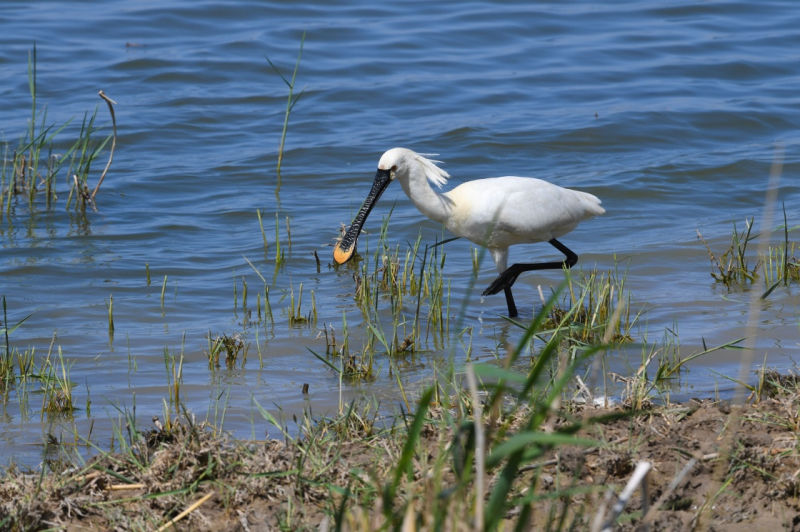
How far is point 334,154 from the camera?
11969 millimetres

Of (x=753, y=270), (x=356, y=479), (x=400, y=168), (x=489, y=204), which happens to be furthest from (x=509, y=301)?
(x=356, y=479)

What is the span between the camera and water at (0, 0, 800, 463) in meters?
6.29

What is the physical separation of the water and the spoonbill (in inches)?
24.1

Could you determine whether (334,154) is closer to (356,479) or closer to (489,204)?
(489,204)

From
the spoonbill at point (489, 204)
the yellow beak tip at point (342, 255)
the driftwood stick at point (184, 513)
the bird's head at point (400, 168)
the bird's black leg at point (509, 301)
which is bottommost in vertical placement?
the bird's black leg at point (509, 301)

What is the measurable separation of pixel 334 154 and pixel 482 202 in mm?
5204

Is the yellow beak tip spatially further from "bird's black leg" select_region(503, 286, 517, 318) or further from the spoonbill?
"bird's black leg" select_region(503, 286, 517, 318)

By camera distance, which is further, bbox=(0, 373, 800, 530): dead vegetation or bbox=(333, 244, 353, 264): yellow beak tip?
bbox=(333, 244, 353, 264): yellow beak tip

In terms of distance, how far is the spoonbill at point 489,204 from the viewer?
6.98 meters

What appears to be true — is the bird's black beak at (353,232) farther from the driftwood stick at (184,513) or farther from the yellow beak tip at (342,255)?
the driftwood stick at (184,513)

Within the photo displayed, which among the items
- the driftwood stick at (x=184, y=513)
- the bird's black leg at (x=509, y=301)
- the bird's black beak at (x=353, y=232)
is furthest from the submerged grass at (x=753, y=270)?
the driftwood stick at (x=184, y=513)

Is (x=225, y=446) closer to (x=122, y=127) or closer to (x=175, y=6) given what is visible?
(x=122, y=127)

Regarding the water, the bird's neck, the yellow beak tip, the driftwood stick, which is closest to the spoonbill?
the bird's neck

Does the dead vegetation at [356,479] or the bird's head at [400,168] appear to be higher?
the bird's head at [400,168]
